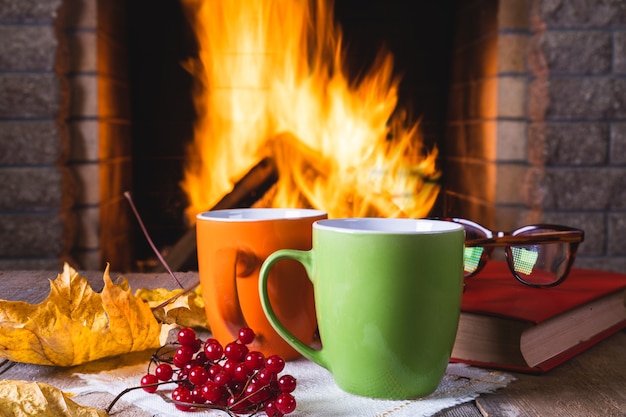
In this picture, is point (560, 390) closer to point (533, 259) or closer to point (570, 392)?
point (570, 392)

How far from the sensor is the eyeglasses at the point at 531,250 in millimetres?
643

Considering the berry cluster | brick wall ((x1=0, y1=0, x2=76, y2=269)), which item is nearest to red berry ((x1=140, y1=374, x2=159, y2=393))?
the berry cluster

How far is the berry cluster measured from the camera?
463 mm

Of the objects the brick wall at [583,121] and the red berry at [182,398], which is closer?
the red berry at [182,398]

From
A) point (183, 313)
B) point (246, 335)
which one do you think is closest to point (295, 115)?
point (183, 313)

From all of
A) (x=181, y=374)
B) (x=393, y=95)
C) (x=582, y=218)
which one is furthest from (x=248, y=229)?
(x=393, y=95)

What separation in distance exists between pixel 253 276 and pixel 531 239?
0.81ft

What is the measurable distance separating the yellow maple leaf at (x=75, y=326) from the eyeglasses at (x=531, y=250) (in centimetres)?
28

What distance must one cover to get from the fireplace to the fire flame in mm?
191

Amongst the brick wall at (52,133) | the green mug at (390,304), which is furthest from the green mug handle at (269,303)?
the brick wall at (52,133)

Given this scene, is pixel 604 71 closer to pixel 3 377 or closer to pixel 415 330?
pixel 415 330

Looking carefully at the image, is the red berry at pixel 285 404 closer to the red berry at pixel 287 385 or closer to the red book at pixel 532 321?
the red berry at pixel 287 385

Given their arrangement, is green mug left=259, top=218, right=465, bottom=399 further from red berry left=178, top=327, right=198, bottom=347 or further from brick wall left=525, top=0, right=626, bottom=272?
brick wall left=525, top=0, right=626, bottom=272

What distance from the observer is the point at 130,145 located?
2002mm
